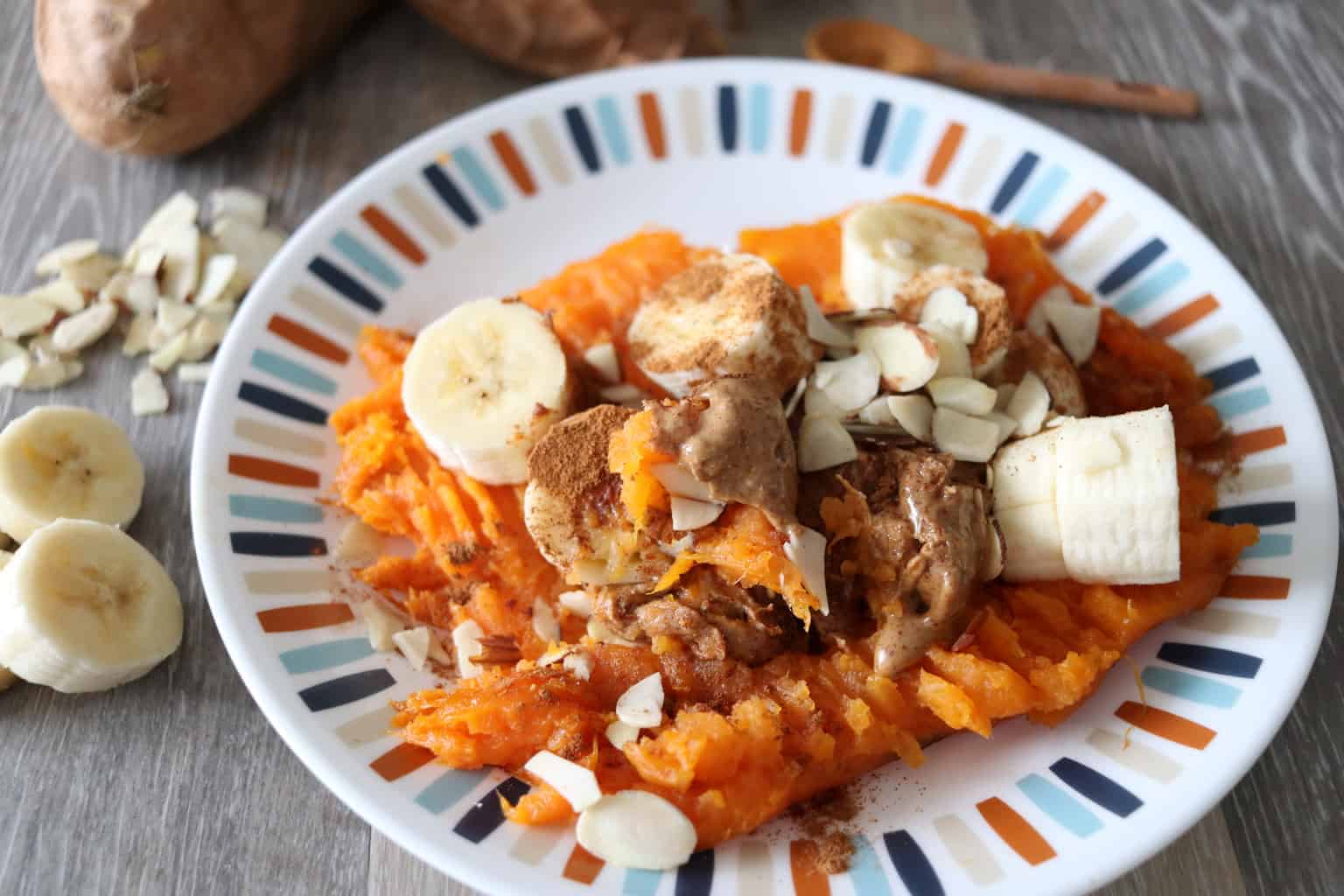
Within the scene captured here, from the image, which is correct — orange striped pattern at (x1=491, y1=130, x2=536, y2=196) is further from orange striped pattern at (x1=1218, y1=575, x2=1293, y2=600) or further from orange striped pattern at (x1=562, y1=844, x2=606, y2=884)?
orange striped pattern at (x1=1218, y1=575, x2=1293, y2=600)

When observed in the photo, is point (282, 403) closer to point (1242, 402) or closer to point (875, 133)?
point (875, 133)

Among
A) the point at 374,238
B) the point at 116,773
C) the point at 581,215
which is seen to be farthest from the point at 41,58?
the point at 116,773

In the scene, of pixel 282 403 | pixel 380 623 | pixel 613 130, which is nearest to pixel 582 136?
pixel 613 130

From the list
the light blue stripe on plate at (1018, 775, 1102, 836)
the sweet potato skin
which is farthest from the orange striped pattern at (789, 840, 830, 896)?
the sweet potato skin

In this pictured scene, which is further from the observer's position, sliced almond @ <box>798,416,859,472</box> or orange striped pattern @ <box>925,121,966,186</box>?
orange striped pattern @ <box>925,121,966,186</box>

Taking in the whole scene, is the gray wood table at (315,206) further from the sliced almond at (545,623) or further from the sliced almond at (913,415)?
the sliced almond at (913,415)
